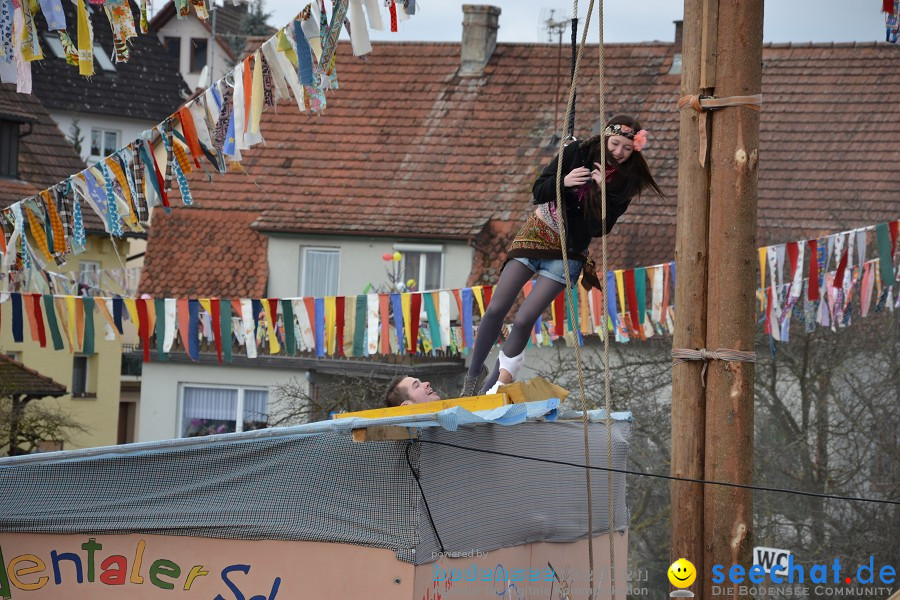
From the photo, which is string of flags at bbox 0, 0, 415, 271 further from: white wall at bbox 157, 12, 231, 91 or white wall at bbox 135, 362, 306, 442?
white wall at bbox 157, 12, 231, 91

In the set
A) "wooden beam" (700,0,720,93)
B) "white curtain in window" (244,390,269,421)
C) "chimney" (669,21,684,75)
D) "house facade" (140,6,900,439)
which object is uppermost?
"chimney" (669,21,684,75)

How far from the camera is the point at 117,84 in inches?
1599

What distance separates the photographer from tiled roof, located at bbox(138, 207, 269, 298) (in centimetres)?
2252

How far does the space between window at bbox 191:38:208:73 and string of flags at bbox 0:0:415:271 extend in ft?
122

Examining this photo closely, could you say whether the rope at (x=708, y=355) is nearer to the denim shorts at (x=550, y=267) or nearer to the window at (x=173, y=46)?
the denim shorts at (x=550, y=267)

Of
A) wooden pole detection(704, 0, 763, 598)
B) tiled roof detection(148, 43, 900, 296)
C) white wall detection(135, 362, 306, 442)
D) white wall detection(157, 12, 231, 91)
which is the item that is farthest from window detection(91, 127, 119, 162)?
wooden pole detection(704, 0, 763, 598)

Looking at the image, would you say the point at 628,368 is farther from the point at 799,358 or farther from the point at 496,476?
the point at 496,476

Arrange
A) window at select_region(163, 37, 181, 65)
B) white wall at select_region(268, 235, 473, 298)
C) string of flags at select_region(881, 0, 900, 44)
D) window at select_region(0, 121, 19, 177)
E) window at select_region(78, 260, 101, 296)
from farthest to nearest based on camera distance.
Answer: window at select_region(163, 37, 181, 65), window at select_region(0, 121, 19, 177), white wall at select_region(268, 235, 473, 298), window at select_region(78, 260, 101, 296), string of flags at select_region(881, 0, 900, 44)

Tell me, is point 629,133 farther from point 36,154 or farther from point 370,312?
point 36,154

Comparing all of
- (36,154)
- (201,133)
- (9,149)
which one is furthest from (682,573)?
(36,154)

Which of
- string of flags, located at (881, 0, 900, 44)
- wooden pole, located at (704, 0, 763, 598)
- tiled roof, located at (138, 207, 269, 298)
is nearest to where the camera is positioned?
wooden pole, located at (704, 0, 763, 598)

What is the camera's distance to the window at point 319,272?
74.2 ft

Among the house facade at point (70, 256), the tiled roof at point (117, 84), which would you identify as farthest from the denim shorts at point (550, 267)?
Result: the tiled roof at point (117, 84)

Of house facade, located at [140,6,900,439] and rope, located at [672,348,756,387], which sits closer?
rope, located at [672,348,756,387]
